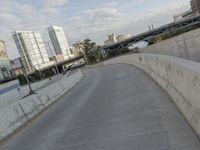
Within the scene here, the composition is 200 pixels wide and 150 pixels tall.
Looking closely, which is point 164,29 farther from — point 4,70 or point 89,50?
point 4,70

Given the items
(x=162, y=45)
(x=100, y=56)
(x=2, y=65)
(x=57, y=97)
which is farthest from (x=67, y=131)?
(x=100, y=56)

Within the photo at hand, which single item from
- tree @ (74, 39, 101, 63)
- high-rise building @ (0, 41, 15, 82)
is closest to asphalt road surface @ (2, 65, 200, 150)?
A: high-rise building @ (0, 41, 15, 82)

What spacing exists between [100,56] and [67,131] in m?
120

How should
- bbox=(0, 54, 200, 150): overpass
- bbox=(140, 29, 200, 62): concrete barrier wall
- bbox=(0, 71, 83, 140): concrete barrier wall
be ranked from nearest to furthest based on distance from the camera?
bbox=(0, 54, 200, 150): overpass
bbox=(0, 71, 83, 140): concrete barrier wall
bbox=(140, 29, 200, 62): concrete barrier wall

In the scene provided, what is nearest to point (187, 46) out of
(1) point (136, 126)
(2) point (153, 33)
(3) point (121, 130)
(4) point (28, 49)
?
(1) point (136, 126)

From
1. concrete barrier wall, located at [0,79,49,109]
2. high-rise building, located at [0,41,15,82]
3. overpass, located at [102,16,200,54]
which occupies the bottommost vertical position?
overpass, located at [102,16,200,54]

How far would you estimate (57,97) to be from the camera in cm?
1967

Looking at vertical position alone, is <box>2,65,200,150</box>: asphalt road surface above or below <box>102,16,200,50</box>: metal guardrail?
above

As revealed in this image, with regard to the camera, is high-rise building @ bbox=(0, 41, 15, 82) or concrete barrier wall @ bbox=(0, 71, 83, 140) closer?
concrete barrier wall @ bbox=(0, 71, 83, 140)

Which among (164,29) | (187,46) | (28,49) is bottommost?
(164,29)

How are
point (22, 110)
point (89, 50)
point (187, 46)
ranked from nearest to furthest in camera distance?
point (22, 110) < point (187, 46) < point (89, 50)

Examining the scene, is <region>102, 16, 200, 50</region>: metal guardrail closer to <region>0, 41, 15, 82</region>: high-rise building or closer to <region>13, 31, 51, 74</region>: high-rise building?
<region>13, 31, 51, 74</region>: high-rise building

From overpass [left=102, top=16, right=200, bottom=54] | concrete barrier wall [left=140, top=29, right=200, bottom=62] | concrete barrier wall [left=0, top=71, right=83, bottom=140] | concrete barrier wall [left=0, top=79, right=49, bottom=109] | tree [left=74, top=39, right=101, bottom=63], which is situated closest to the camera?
concrete barrier wall [left=0, top=71, right=83, bottom=140]

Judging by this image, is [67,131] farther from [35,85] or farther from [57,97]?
[35,85]
